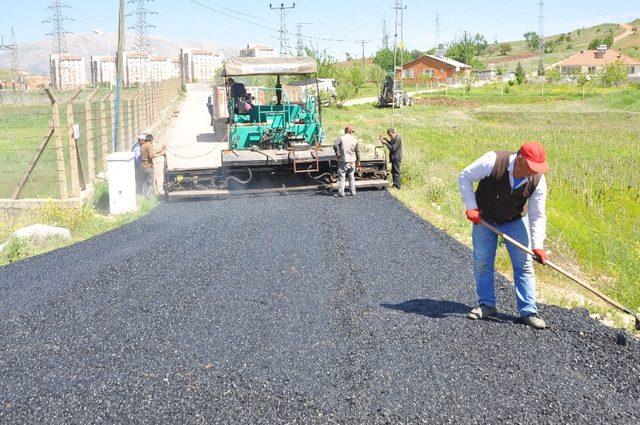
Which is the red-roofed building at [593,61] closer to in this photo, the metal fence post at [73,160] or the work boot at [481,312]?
the metal fence post at [73,160]

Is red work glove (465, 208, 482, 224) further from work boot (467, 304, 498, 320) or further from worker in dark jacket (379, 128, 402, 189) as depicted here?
worker in dark jacket (379, 128, 402, 189)

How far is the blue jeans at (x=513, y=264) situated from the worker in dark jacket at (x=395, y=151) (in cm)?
809

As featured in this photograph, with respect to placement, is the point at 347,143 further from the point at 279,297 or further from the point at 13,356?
the point at 13,356

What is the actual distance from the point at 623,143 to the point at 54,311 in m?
23.0

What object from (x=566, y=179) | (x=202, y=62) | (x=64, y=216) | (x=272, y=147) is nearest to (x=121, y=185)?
(x=64, y=216)

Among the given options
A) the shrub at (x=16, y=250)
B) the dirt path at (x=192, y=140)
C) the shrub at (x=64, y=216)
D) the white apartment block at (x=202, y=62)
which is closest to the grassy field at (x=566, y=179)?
A: the dirt path at (x=192, y=140)

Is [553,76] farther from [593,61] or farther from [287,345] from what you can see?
[287,345]

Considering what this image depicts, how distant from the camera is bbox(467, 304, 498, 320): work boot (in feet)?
19.5

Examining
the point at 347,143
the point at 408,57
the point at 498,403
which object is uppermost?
the point at 408,57

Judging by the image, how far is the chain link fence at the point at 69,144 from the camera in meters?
11.4

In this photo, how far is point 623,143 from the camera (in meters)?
24.4

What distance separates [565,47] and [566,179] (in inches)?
5928

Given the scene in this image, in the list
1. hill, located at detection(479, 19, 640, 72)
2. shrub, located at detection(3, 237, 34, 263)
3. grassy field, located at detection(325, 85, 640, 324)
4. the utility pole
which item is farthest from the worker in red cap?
hill, located at detection(479, 19, 640, 72)

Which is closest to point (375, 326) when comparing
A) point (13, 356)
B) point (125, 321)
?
point (125, 321)
